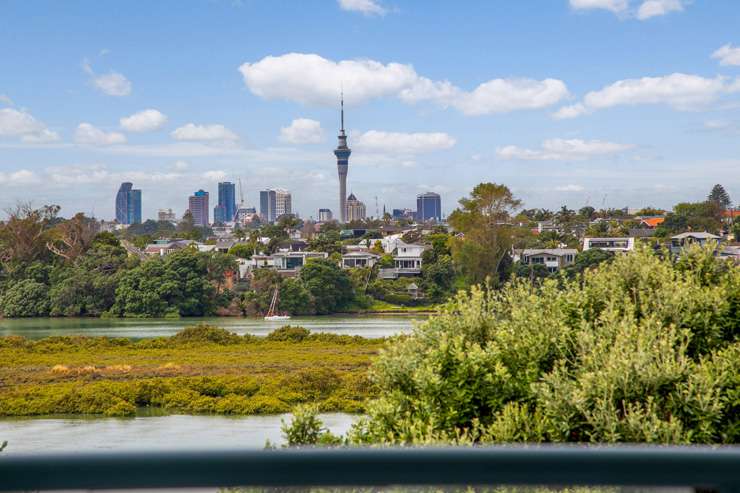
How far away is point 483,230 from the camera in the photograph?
101 feet

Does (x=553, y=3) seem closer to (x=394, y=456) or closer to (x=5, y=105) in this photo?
(x=5, y=105)

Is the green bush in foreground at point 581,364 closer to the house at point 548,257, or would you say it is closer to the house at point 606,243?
the house at point 548,257

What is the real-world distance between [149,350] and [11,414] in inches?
255

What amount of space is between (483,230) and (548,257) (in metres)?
3.12

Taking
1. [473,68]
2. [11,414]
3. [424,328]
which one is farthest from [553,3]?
[424,328]

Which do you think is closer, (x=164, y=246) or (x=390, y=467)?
(x=390, y=467)

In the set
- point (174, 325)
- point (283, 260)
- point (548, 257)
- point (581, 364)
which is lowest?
point (174, 325)

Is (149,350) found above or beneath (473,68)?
beneath

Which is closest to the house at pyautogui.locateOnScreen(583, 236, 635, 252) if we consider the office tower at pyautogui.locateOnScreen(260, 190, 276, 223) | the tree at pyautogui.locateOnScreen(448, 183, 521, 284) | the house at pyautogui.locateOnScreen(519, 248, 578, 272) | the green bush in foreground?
the house at pyautogui.locateOnScreen(519, 248, 578, 272)

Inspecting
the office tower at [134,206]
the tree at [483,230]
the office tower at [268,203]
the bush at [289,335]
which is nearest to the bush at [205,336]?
the bush at [289,335]

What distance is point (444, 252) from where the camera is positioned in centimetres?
3381

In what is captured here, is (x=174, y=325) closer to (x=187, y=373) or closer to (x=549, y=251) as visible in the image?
(x=187, y=373)

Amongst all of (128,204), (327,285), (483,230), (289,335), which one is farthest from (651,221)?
(128,204)

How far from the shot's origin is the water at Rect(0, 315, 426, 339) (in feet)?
82.9
